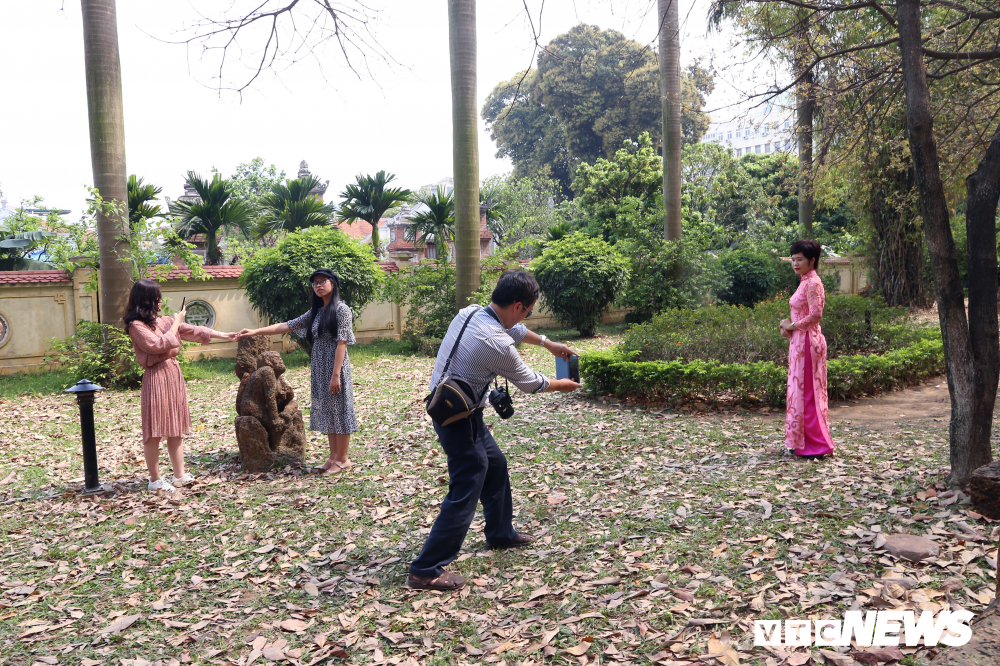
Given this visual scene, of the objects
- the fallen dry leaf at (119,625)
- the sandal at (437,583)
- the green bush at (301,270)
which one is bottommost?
the fallen dry leaf at (119,625)

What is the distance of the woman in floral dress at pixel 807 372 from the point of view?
585 cm

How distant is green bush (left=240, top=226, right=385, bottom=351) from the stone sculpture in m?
6.64

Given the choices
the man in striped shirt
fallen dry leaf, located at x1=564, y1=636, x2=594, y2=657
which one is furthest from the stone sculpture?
fallen dry leaf, located at x1=564, y1=636, x2=594, y2=657

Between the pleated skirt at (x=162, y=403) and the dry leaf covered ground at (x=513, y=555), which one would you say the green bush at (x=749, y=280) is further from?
the pleated skirt at (x=162, y=403)

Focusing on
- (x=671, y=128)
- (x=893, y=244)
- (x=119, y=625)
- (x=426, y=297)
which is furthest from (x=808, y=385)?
(x=893, y=244)

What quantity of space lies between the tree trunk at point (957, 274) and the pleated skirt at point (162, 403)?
5693 mm

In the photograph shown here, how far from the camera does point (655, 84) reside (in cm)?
3466

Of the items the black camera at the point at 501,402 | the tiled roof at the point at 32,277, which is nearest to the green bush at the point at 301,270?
the tiled roof at the point at 32,277

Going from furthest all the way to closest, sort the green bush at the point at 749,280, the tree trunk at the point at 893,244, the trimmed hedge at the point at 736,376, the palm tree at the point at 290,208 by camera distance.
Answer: the palm tree at the point at 290,208, the green bush at the point at 749,280, the tree trunk at the point at 893,244, the trimmed hedge at the point at 736,376

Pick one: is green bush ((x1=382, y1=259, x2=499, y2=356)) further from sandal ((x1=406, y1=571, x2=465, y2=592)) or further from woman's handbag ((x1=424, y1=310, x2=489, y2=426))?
woman's handbag ((x1=424, y1=310, x2=489, y2=426))

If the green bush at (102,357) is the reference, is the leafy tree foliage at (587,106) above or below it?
above

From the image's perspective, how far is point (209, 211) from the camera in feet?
57.7

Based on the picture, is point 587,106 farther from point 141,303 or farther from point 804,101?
point 141,303

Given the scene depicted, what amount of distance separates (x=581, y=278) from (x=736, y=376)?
8032 millimetres
